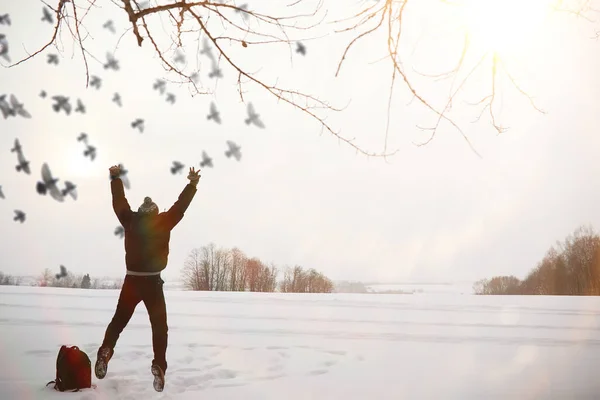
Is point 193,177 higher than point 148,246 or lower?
higher

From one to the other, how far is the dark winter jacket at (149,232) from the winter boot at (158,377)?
50 cm

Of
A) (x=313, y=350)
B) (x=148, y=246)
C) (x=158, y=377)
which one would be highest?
(x=148, y=246)

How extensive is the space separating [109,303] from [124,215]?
437cm

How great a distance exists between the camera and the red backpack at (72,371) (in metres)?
2.13

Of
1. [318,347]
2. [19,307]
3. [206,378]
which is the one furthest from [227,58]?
[19,307]

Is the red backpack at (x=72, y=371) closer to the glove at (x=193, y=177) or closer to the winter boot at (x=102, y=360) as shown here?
the winter boot at (x=102, y=360)

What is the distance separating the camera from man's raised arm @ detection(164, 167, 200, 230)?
2004 millimetres

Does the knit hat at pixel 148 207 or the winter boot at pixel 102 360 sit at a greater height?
the knit hat at pixel 148 207

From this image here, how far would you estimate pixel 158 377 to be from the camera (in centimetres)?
209

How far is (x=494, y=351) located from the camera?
12.3 feet

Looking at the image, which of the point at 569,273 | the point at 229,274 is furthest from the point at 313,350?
the point at 569,273

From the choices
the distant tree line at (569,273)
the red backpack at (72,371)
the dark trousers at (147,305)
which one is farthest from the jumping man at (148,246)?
the distant tree line at (569,273)

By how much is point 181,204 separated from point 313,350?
204 centimetres

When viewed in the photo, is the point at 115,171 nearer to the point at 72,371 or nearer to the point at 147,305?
the point at 147,305
